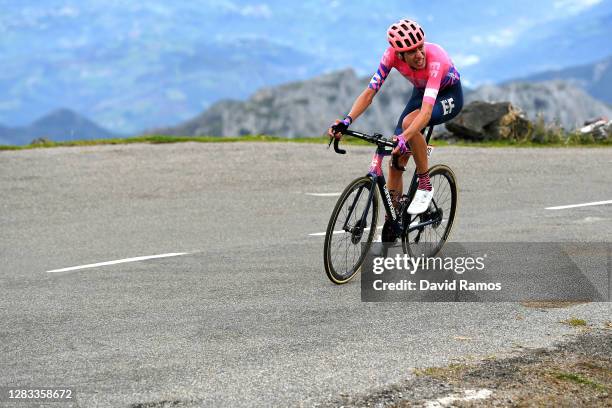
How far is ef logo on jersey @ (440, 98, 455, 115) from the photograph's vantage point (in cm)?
777

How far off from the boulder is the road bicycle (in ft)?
39.6

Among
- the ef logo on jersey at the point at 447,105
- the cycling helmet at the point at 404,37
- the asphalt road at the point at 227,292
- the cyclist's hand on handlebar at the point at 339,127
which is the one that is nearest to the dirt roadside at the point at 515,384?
the asphalt road at the point at 227,292

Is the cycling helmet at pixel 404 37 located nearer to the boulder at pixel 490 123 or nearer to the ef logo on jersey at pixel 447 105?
the ef logo on jersey at pixel 447 105

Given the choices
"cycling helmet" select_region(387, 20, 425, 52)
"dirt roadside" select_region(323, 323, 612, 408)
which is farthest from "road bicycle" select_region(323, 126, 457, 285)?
"dirt roadside" select_region(323, 323, 612, 408)

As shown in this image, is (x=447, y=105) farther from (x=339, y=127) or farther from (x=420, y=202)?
(x=339, y=127)

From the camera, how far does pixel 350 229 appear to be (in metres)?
7.25

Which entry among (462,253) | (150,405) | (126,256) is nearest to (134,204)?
(126,256)

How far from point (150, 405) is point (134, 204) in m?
8.14

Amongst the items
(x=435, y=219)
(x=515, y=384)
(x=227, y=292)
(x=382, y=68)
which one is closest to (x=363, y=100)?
(x=382, y=68)

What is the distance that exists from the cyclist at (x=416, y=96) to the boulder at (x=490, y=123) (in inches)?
479

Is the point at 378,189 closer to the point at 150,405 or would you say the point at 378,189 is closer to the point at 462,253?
the point at 462,253

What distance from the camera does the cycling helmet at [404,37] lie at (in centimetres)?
701

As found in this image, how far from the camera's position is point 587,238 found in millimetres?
9133

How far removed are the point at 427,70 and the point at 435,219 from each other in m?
1.52
